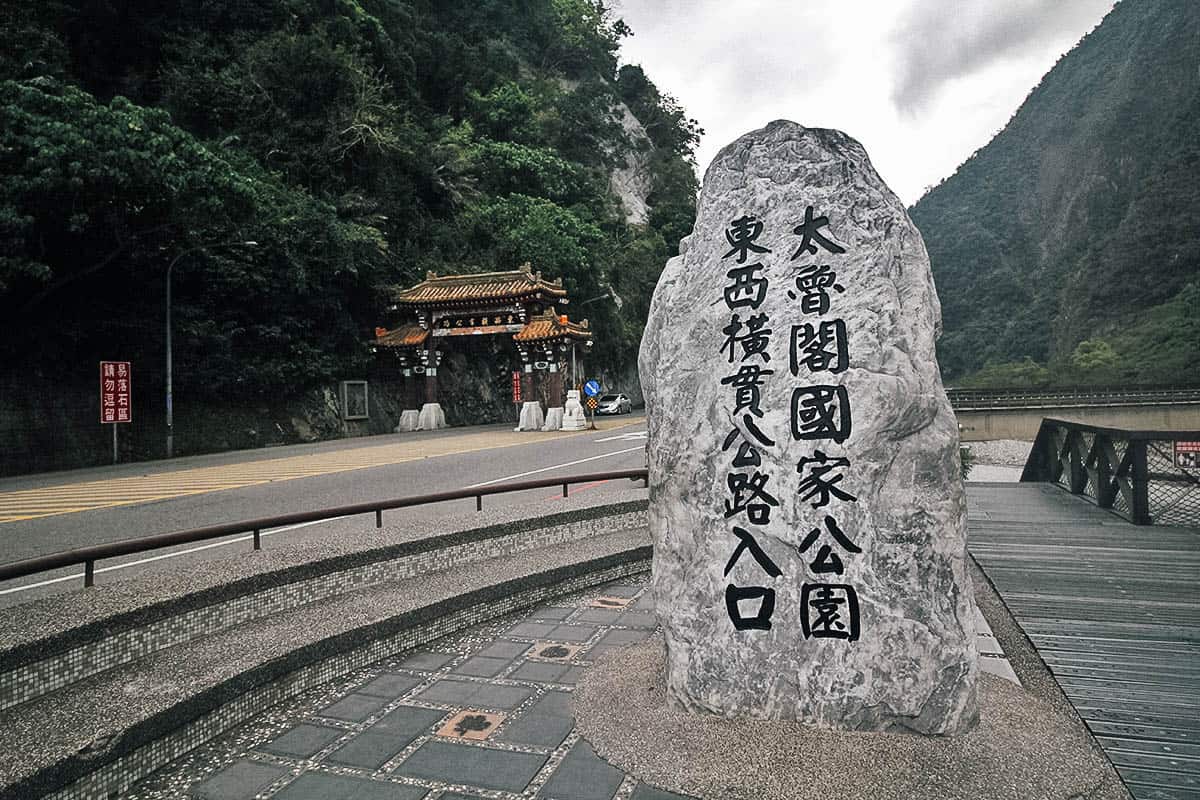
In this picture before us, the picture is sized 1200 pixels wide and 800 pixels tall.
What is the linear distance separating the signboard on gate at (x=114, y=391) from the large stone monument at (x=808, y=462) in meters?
13.9

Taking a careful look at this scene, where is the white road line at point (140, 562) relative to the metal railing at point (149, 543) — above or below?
below

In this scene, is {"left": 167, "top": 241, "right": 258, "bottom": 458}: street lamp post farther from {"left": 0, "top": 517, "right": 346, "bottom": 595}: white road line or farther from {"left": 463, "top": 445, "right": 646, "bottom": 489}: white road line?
A: {"left": 0, "top": 517, "right": 346, "bottom": 595}: white road line

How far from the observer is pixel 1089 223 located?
60.1m

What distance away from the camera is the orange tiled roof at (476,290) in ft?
70.6

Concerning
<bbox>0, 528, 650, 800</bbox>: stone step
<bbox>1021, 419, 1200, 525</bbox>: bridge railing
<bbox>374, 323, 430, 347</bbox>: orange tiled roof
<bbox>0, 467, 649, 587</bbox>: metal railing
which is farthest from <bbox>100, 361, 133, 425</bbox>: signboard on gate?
<bbox>1021, 419, 1200, 525</bbox>: bridge railing

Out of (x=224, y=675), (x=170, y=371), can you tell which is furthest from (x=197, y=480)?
(x=224, y=675)

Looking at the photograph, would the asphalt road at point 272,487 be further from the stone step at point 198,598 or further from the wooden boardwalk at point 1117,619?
the wooden boardwalk at point 1117,619

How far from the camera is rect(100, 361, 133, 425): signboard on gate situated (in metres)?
13.2

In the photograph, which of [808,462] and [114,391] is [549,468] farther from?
[808,462]

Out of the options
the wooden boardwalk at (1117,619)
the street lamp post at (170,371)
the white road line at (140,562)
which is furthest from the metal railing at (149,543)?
the street lamp post at (170,371)

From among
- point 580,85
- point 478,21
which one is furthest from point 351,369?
point 580,85

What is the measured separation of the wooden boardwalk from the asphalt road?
382cm

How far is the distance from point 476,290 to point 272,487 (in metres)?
13.2

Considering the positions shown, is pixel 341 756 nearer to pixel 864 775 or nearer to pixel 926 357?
pixel 864 775
